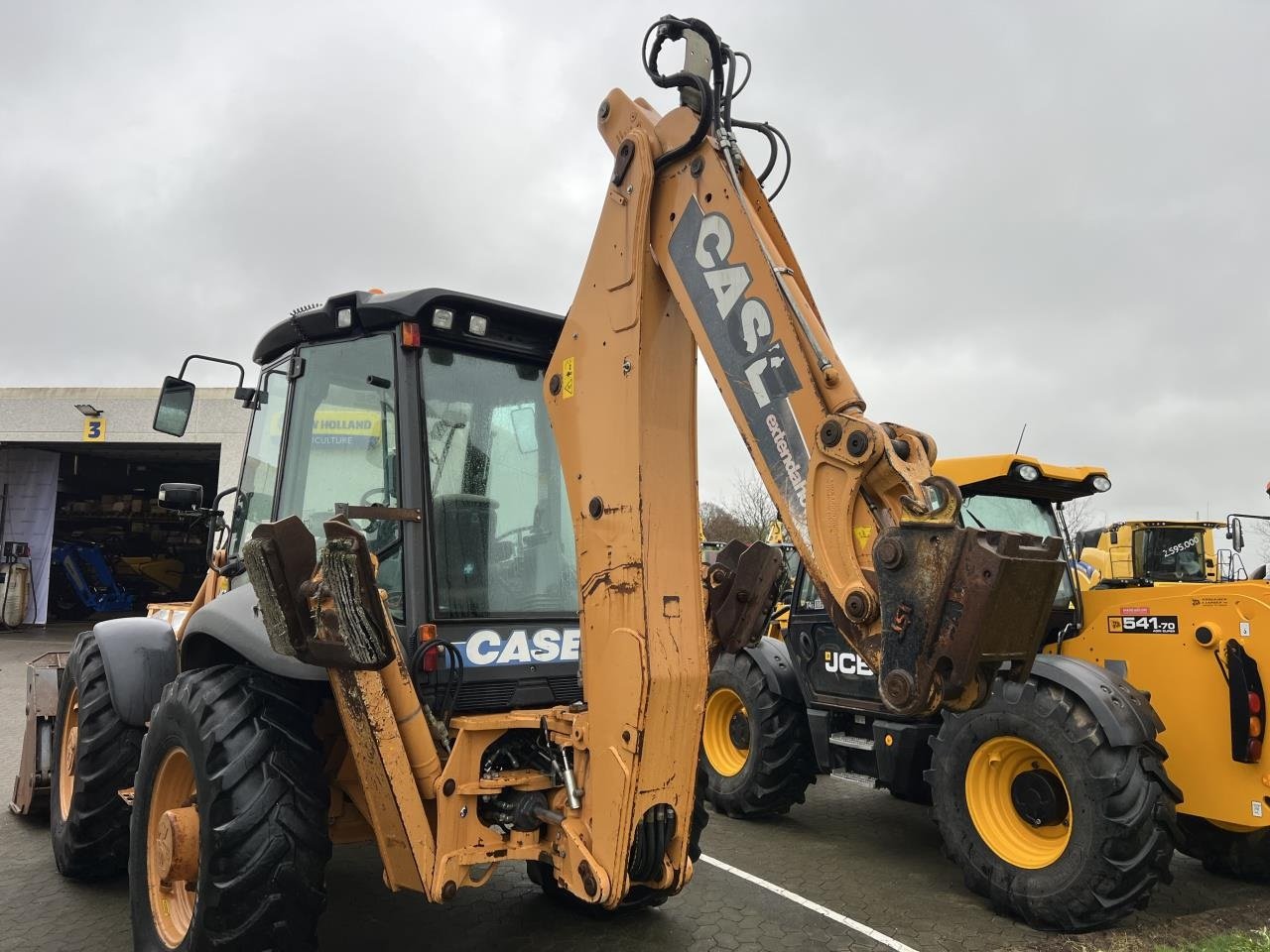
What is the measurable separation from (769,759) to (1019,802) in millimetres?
1940

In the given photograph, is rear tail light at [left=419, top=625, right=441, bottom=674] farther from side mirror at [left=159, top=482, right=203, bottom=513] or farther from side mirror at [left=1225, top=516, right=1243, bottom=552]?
side mirror at [left=1225, top=516, right=1243, bottom=552]

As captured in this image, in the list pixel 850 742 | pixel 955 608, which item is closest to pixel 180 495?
pixel 955 608

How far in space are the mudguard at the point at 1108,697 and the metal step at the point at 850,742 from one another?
1.45 metres

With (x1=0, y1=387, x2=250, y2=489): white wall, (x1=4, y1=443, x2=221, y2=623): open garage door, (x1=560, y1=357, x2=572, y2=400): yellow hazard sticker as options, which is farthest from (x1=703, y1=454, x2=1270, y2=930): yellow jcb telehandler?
(x1=4, y1=443, x2=221, y2=623): open garage door

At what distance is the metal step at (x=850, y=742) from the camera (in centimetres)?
586

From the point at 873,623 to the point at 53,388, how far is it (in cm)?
2114

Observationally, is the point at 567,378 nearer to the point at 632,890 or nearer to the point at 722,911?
the point at 632,890

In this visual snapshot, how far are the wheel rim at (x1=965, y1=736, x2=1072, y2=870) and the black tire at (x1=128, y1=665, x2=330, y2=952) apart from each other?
341 centimetres

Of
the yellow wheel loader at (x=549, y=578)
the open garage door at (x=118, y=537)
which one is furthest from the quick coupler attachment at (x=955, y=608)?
the open garage door at (x=118, y=537)

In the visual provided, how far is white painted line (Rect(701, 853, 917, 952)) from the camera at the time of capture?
4.20 m

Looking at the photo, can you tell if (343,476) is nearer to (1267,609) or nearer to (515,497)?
(515,497)

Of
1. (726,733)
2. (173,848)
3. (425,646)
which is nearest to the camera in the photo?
(173,848)

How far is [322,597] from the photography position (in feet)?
8.97

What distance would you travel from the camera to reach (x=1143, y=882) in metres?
4.21
